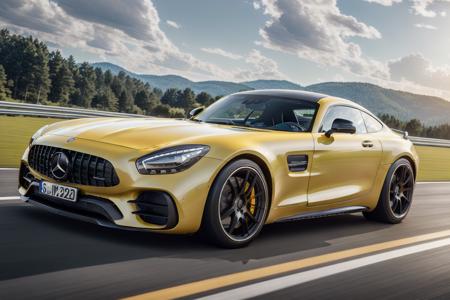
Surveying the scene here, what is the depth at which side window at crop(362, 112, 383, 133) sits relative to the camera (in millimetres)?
7119

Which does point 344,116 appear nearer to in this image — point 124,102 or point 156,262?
point 156,262

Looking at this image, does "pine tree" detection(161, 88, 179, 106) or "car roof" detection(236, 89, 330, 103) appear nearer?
"car roof" detection(236, 89, 330, 103)

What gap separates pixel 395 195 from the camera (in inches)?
290

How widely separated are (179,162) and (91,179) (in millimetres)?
684

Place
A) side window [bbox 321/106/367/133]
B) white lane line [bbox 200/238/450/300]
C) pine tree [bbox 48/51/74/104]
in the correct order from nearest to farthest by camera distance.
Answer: white lane line [bbox 200/238/450/300]
side window [bbox 321/106/367/133]
pine tree [bbox 48/51/74/104]

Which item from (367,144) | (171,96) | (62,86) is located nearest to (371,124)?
(367,144)

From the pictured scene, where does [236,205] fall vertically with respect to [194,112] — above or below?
below

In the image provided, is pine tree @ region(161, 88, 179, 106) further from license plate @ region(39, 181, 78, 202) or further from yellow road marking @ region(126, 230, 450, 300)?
license plate @ region(39, 181, 78, 202)

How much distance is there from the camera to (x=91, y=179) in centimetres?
471

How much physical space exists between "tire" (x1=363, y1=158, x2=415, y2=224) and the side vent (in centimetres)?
181

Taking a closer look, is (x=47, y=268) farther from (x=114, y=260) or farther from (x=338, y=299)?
(x=338, y=299)

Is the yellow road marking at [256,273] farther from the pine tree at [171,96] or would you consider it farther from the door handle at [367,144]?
the pine tree at [171,96]

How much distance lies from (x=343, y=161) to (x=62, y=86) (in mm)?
144918

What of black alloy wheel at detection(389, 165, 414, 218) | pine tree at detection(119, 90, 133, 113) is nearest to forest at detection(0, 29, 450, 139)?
pine tree at detection(119, 90, 133, 113)
